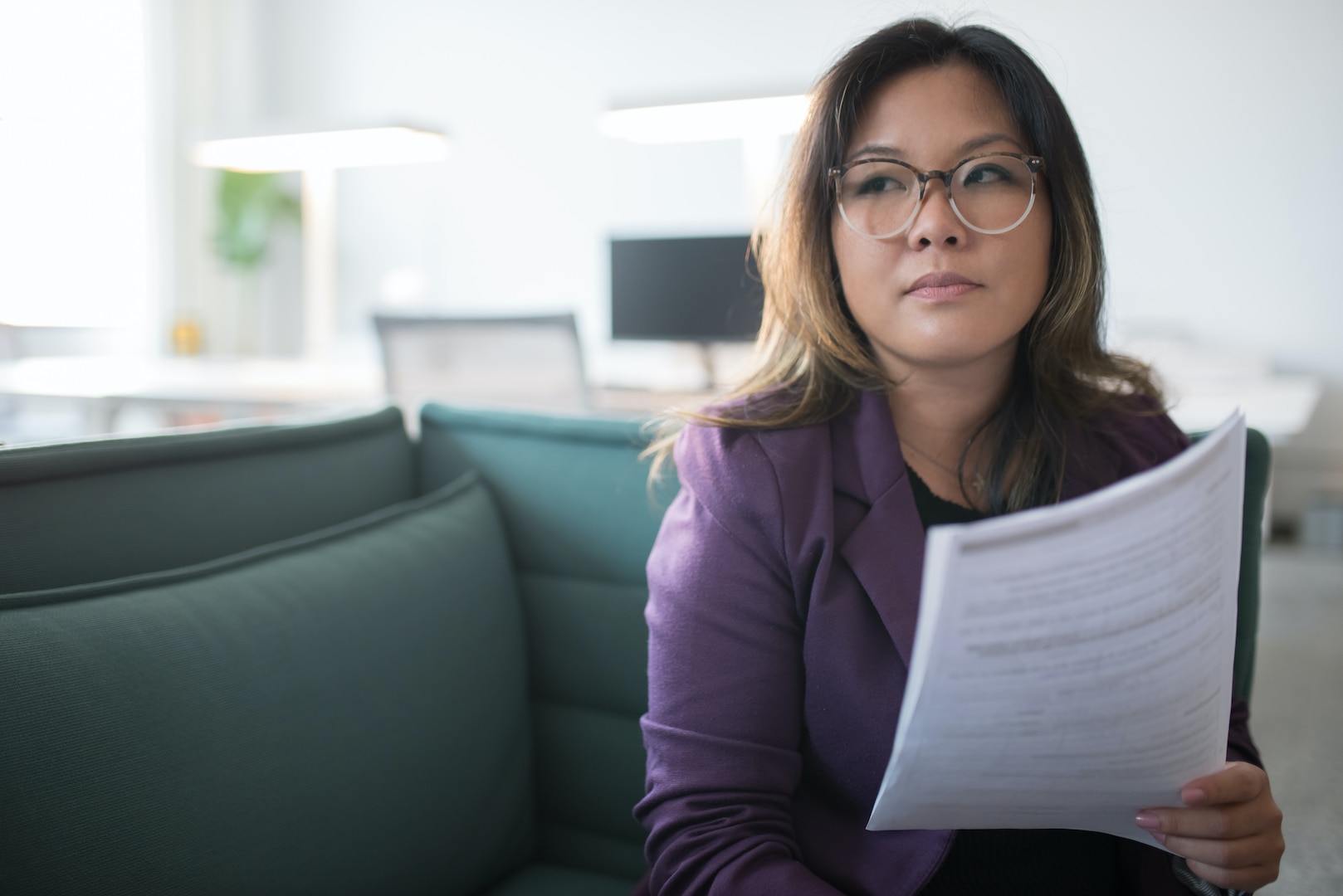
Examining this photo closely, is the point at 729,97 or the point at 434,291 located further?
the point at 434,291

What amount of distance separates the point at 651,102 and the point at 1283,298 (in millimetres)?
2545

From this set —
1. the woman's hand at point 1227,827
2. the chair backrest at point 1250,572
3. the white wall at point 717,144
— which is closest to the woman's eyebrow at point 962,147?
the chair backrest at point 1250,572

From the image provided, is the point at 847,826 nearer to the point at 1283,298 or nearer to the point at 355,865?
the point at 355,865

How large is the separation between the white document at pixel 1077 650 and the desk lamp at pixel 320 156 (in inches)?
136

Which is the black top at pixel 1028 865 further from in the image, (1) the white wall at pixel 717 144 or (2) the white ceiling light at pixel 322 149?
(2) the white ceiling light at pixel 322 149

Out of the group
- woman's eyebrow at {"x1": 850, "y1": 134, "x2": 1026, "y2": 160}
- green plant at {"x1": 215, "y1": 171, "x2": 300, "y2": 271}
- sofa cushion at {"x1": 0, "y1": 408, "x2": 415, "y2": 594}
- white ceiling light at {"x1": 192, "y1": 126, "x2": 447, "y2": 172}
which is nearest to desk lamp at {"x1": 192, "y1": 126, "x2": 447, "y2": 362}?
white ceiling light at {"x1": 192, "y1": 126, "x2": 447, "y2": 172}

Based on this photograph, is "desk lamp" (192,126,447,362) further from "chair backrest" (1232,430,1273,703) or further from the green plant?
"chair backrest" (1232,430,1273,703)

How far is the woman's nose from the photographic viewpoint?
816 mm

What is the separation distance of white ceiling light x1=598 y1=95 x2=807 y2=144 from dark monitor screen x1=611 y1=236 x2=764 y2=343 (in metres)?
0.39

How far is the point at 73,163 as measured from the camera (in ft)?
15.3

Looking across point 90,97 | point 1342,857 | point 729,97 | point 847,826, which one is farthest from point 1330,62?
point 90,97

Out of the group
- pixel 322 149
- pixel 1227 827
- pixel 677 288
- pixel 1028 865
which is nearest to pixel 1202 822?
pixel 1227 827

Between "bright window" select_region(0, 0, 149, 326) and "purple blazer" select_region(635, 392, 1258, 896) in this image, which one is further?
"bright window" select_region(0, 0, 149, 326)

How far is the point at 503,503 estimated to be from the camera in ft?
3.94
